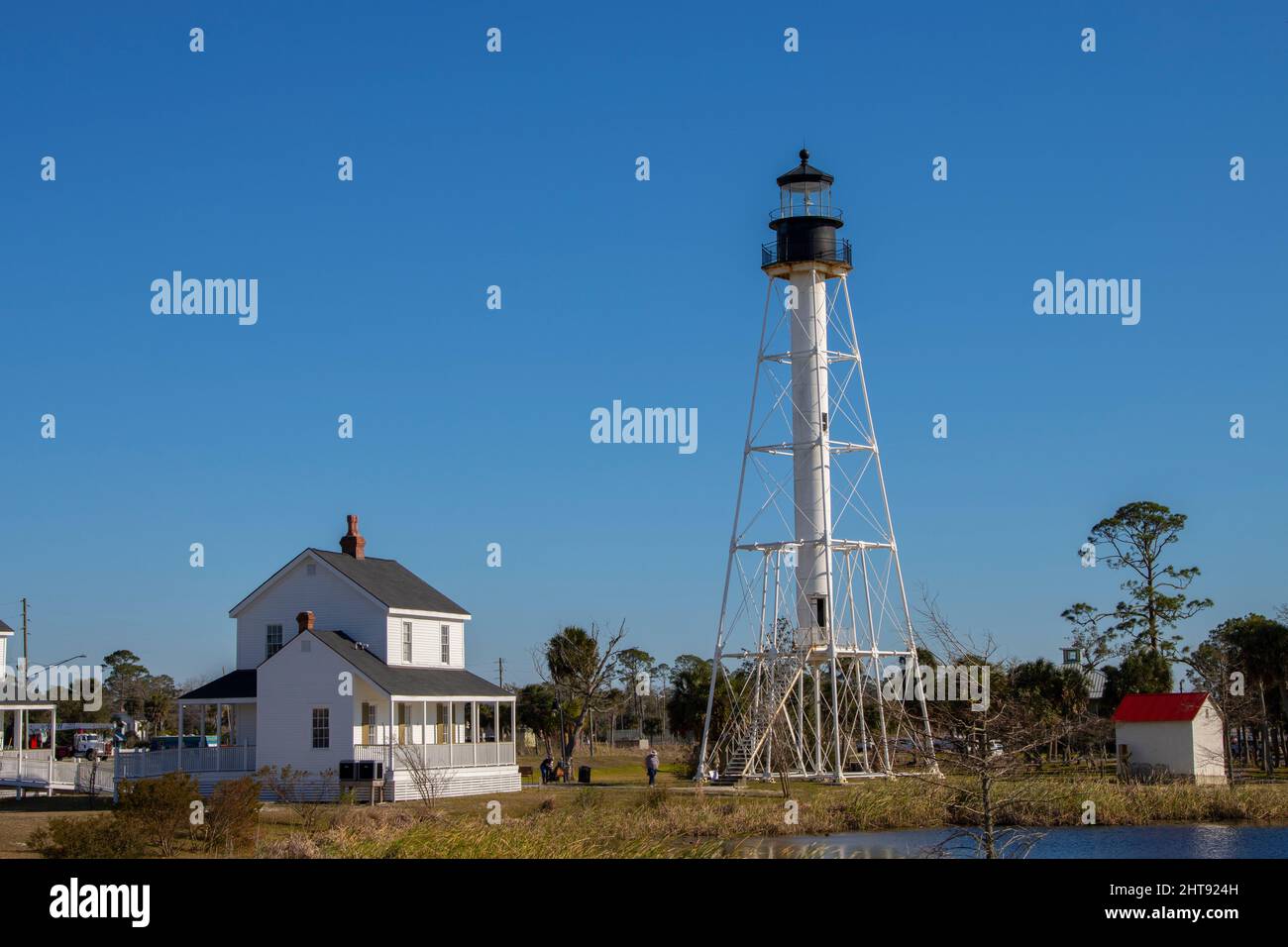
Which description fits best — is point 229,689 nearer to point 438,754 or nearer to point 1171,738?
point 438,754

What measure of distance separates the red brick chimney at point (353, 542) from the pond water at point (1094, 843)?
842 inches

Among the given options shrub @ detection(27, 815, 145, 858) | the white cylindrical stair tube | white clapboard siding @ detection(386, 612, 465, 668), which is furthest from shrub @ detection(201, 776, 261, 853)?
the white cylindrical stair tube

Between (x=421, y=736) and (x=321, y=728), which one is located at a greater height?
(x=321, y=728)

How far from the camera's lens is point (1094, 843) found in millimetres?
36938

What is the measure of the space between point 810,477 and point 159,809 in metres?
29.5

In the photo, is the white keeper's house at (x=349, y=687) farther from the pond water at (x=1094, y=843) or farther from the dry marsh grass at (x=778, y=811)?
the pond water at (x=1094, y=843)

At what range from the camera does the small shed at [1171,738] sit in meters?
57.2

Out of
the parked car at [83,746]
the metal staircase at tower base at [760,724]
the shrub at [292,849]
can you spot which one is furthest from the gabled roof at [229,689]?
the parked car at [83,746]

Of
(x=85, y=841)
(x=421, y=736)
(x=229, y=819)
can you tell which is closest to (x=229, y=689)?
(x=421, y=736)

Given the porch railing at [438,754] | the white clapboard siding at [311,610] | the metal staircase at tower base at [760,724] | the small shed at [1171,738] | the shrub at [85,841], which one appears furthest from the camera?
the small shed at [1171,738]
